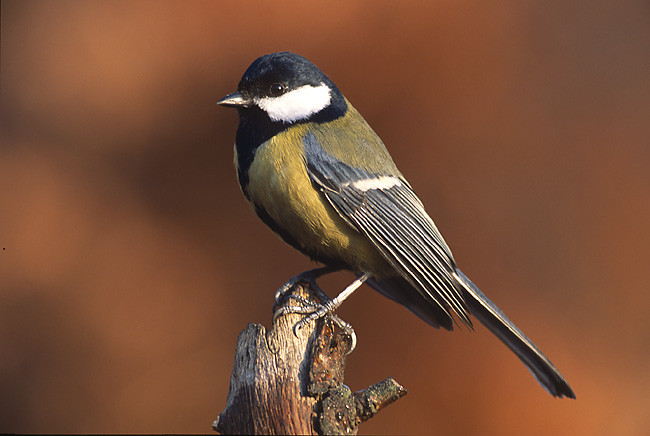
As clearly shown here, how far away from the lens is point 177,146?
3.39m

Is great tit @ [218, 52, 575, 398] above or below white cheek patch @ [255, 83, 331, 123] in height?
below

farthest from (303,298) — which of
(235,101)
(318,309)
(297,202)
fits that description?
(235,101)

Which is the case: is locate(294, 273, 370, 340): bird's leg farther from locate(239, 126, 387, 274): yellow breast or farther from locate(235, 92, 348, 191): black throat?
locate(235, 92, 348, 191): black throat

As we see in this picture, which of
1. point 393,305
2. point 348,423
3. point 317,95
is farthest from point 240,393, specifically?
point 393,305

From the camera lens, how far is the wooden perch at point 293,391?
1452 mm

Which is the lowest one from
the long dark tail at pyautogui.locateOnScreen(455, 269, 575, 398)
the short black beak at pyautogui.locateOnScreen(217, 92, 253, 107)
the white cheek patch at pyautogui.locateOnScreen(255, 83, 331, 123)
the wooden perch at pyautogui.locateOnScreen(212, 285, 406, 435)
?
the long dark tail at pyautogui.locateOnScreen(455, 269, 575, 398)

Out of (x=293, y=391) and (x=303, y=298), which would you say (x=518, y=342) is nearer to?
(x=303, y=298)

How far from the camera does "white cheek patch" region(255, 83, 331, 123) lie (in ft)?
6.70

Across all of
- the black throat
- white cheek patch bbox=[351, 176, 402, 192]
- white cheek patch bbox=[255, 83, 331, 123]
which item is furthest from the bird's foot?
white cheek patch bbox=[255, 83, 331, 123]

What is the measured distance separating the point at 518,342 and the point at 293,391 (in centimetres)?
83

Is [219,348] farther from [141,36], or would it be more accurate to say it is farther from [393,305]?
[141,36]

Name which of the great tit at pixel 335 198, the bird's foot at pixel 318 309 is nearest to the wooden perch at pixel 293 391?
the bird's foot at pixel 318 309

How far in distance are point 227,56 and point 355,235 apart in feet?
5.68

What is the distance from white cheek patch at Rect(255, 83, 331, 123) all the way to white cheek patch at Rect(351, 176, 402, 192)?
0.28 metres
